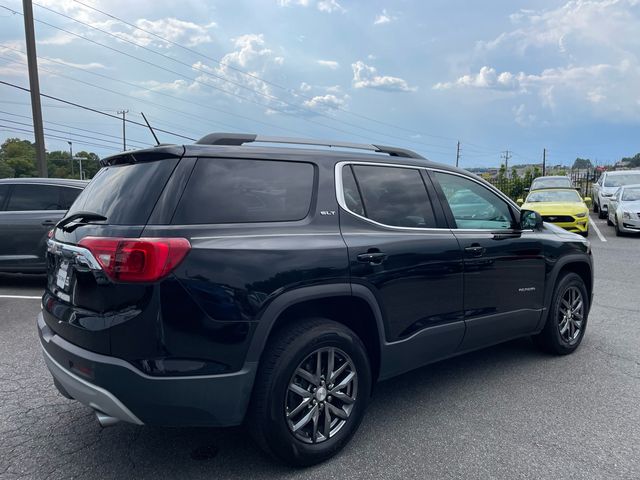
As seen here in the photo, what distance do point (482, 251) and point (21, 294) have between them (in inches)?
263

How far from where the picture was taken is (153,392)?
239 centimetres

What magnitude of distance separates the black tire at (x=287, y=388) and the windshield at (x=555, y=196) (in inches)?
513

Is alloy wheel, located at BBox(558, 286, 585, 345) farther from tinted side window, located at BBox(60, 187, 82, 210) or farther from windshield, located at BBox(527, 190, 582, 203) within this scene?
windshield, located at BBox(527, 190, 582, 203)

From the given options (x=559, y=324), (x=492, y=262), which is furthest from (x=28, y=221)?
(x=559, y=324)

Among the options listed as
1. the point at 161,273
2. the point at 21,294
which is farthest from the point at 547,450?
the point at 21,294

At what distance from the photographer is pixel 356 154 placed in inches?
134

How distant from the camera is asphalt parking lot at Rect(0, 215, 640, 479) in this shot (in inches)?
110

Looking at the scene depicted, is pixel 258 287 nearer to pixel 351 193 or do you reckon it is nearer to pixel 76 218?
pixel 351 193

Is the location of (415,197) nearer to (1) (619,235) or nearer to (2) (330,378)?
(2) (330,378)

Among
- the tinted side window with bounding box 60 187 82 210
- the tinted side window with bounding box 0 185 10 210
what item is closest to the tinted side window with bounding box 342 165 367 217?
the tinted side window with bounding box 60 187 82 210

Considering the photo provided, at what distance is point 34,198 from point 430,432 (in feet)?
23.3

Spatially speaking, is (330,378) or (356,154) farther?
(356,154)

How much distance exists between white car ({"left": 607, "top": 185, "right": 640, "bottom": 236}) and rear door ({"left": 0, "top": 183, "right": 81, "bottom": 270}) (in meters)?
13.6

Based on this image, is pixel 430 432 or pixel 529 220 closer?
pixel 430 432
